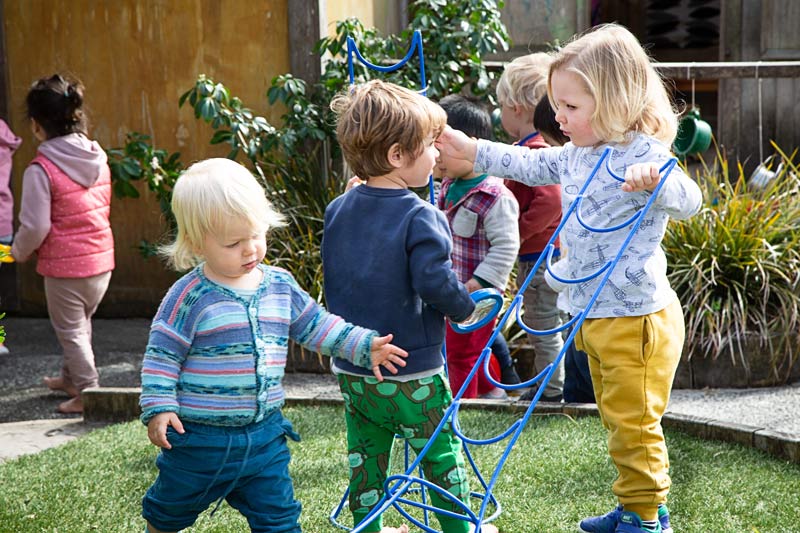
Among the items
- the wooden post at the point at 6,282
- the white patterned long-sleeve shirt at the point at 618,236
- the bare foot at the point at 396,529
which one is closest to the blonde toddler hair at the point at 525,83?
the white patterned long-sleeve shirt at the point at 618,236

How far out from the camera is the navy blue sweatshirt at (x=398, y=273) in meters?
2.71

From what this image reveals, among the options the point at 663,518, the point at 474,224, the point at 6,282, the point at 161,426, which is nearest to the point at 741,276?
the point at 474,224

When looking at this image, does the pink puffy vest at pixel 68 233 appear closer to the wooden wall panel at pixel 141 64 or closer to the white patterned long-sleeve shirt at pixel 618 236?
the wooden wall panel at pixel 141 64

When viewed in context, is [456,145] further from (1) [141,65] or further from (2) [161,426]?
(1) [141,65]

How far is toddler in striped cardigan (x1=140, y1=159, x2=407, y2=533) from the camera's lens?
8.37 feet

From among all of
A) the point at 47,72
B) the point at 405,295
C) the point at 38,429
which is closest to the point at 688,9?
the point at 47,72

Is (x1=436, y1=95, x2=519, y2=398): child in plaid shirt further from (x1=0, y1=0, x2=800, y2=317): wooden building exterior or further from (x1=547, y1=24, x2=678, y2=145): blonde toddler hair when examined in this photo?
(x1=0, y1=0, x2=800, y2=317): wooden building exterior

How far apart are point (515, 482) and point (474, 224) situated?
975 millimetres

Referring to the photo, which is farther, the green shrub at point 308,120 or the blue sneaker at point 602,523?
the green shrub at point 308,120

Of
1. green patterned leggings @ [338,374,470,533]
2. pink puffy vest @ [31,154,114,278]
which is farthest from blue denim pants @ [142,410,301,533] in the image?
pink puffy vest @ [31,154,114,278]

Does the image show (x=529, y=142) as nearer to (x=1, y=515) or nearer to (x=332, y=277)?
(x=332, y=277)

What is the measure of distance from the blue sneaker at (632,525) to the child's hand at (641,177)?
0.98 meters

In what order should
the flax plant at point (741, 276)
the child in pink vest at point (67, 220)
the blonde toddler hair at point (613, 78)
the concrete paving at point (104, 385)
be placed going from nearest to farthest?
the blonde toddler hair at point (613, 78) → the concrete paving at point (104, 385) → the child in pink vest at point (67, 220) → the flax plant at point (741, 276)

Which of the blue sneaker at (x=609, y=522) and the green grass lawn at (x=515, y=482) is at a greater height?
the blue sneaker at (x=609, y=522)
